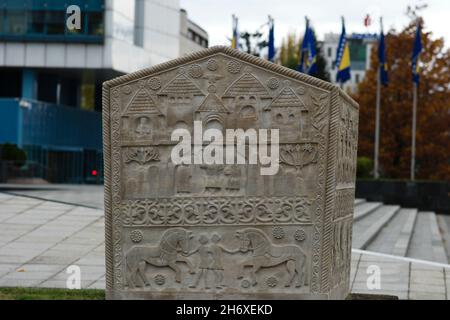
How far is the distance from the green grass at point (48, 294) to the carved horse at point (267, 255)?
2.37 meters

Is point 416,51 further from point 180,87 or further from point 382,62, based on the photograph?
point 180,87

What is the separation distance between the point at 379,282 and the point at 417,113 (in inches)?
1313

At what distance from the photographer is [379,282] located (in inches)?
475

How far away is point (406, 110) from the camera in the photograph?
45.0 meters

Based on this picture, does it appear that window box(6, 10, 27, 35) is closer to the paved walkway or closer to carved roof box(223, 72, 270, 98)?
the paved walkway

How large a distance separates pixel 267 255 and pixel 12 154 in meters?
32.7

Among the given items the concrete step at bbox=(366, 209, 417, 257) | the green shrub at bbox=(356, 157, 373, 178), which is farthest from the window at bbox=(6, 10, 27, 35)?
the concrete step at bbox=(366, 209, 417, 257)

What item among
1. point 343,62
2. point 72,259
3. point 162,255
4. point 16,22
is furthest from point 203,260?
point 16,22

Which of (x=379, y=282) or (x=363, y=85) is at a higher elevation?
(x=363, y=85)

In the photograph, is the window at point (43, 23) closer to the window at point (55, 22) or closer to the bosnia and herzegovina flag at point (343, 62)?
the window at point (55, 22)

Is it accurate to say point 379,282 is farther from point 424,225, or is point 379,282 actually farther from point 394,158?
point 394,158

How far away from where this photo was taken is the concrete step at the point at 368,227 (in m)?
16.4

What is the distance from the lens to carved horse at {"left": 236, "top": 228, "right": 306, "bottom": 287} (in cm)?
818
